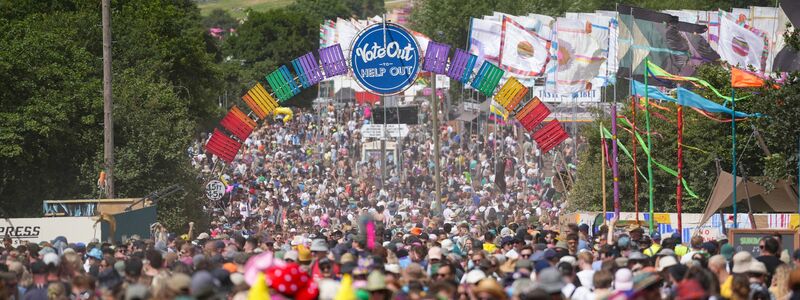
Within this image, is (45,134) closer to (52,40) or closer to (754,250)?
(52,40)

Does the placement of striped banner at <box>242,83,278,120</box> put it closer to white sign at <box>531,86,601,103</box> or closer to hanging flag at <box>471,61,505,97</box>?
hanging flag at <box>471,61,505,97</box>

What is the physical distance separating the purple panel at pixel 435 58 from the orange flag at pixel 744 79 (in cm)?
918

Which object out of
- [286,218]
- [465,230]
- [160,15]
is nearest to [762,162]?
[465,230]

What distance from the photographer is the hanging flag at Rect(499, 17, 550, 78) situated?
51.8m

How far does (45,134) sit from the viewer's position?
34.6m

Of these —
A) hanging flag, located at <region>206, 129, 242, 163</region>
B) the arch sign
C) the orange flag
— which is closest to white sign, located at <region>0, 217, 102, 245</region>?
the arch sign

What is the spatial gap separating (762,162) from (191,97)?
2382cm

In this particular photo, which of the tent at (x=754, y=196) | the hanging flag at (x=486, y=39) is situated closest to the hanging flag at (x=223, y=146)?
the tent at (x=754, y=196)

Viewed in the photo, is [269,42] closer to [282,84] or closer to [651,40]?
[282,84]

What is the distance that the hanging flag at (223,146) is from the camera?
35.0 meters

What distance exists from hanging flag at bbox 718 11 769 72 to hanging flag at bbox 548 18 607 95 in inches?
299

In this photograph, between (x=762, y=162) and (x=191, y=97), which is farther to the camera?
(x=191, y=97)

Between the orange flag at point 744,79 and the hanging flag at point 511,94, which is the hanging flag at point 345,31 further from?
the orange flag at point 744,79

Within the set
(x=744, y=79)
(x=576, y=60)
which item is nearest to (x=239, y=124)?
(x=744, y=79)
